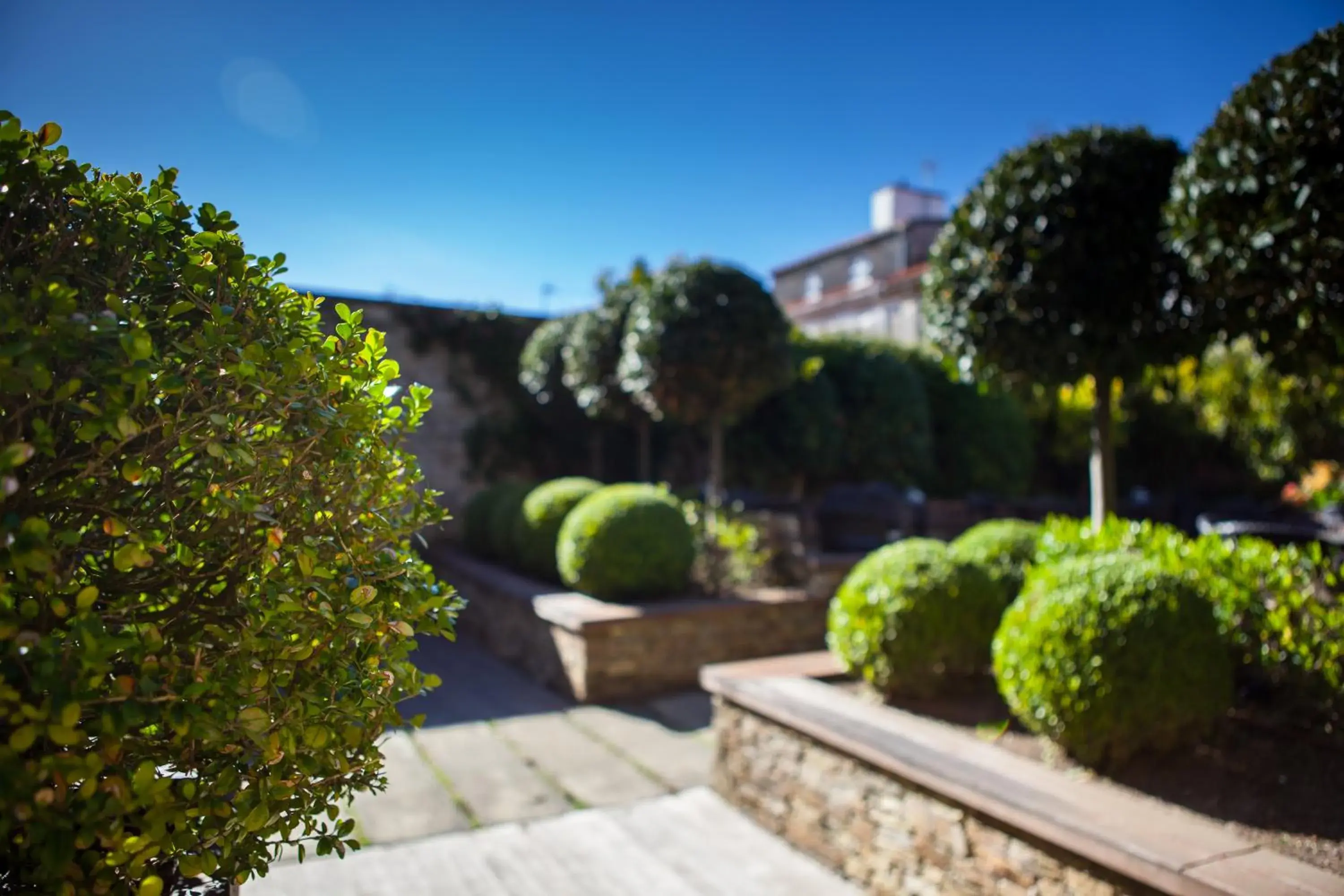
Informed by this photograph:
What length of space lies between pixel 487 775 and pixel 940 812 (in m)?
2.49

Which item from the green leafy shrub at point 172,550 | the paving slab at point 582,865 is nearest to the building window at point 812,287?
the paving slab at point 582,865

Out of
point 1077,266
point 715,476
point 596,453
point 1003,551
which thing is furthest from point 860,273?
point 1077,266

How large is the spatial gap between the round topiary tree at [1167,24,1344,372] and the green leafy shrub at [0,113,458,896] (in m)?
3.20

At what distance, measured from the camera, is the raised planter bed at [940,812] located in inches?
92.9

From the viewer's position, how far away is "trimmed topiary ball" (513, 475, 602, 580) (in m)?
7.79

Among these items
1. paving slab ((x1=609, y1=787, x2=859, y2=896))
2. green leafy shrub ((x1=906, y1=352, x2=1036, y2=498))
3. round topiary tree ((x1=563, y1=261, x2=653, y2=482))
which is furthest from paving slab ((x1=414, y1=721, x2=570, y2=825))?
green leafy shrub ((x1=906, y1=352, x2=1036, y2=498))

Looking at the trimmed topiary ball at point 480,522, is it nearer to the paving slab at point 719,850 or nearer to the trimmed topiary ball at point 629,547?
the trimmed topiary ball at point 629,547

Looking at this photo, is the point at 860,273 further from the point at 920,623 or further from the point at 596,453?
the point at 920,623

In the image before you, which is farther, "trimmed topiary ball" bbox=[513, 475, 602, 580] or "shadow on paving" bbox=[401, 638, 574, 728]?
"trimmed topiary ball" bbox=[513, 475, 602, 580]

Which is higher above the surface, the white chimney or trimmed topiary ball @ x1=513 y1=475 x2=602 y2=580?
the white chimney

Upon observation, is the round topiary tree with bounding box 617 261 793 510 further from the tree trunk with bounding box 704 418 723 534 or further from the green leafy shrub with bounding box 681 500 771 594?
the green leafy shrub with bounding box 681 500 771 594

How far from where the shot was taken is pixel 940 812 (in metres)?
2.98

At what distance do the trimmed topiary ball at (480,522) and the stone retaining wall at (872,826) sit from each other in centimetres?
580

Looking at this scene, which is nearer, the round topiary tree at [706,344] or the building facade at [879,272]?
the round topiary tree at [706,344]
